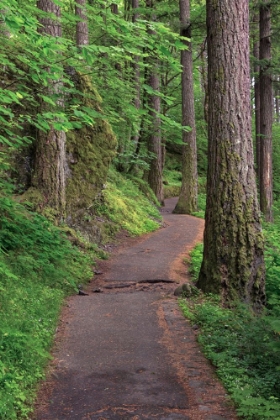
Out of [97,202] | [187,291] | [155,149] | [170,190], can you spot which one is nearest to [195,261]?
[187,291]

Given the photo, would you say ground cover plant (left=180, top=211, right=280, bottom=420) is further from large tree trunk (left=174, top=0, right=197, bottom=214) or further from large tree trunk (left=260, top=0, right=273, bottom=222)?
large tree trunk (left=260, top=0, right=273, bottom=222)

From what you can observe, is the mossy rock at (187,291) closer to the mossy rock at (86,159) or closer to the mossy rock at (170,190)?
the mossy rock at (86,159)

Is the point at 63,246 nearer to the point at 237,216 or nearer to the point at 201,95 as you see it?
the point at 237,216

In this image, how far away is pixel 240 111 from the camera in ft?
22.0

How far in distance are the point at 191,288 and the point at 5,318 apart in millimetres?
3358

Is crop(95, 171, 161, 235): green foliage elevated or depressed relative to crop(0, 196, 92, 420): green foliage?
elevated

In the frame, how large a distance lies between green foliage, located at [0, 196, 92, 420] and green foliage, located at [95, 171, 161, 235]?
319cm

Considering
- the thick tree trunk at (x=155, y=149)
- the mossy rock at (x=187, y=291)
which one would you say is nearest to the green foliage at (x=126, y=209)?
the thick tree trunk at (x=155, y=149)

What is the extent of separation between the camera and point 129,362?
4.61 meters

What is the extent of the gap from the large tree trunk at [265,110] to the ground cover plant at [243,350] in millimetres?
12304

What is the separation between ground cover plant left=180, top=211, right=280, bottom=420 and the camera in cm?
344

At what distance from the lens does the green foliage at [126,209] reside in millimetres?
12648

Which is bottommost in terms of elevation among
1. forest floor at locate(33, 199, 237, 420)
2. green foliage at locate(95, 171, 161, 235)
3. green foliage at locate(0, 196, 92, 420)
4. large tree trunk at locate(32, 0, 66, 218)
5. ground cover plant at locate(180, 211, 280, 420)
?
forest floor at locate(33, 199, 237, 420)

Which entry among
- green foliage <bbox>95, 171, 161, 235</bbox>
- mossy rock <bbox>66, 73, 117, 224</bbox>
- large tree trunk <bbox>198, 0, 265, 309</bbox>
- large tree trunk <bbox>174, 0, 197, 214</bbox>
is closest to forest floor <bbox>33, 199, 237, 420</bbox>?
large tree trunk <bbox>198, 0, 265, 309</bbox>
